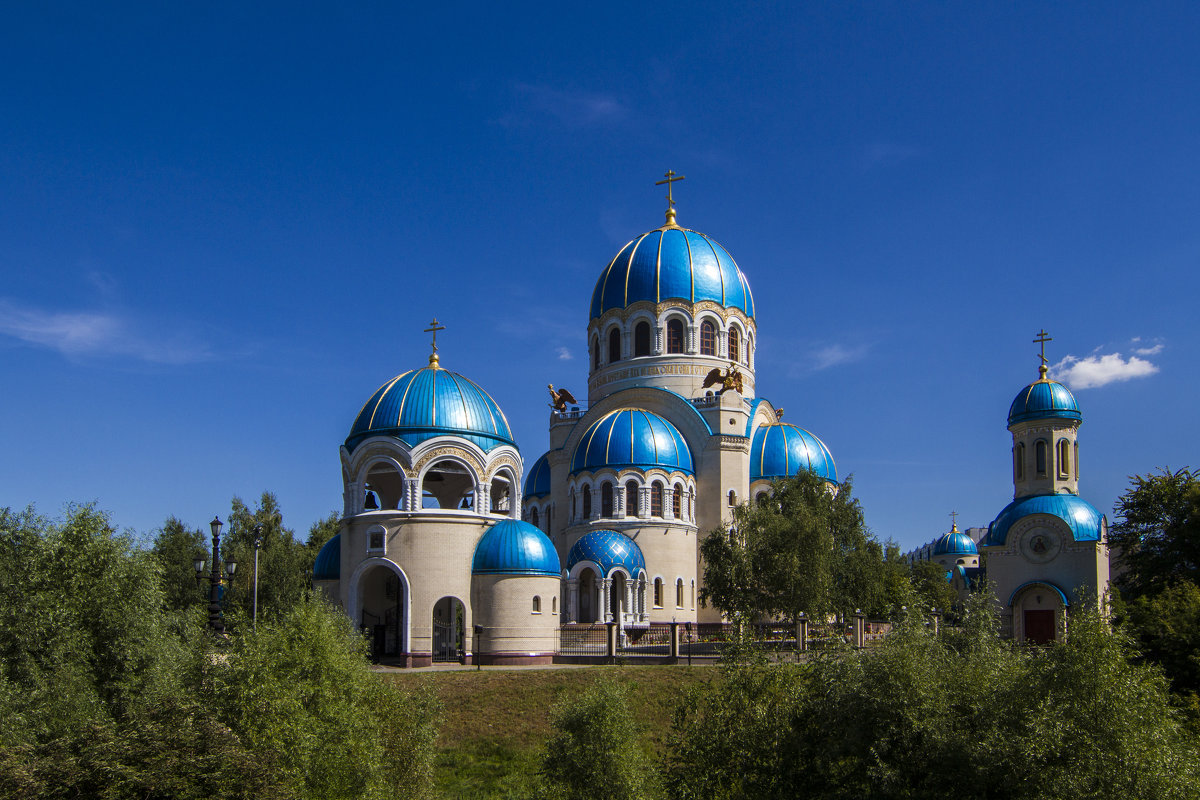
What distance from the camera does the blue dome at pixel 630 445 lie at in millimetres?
37875

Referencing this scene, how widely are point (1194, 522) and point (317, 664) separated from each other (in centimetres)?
2370

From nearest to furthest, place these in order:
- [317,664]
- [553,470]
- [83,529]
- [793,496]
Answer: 1. [317,664]
2. [83,529]
3. [793,496]
4. [553,470]

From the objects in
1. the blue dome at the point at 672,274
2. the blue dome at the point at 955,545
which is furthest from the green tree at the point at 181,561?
the blue dome at the point at 955,545

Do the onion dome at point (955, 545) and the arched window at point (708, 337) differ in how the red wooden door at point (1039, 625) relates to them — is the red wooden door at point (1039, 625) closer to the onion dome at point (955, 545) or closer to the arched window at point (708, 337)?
the arched window at point (708, 337)

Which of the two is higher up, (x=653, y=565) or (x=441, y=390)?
(x=441, y=390)

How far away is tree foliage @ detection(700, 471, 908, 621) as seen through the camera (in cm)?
3195

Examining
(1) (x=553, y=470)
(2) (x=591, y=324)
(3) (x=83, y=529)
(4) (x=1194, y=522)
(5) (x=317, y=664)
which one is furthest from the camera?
Answer: (2) (x=591, y=324)

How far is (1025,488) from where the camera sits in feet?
147

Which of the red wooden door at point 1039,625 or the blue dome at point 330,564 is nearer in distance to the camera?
the blue dome at point 330,564

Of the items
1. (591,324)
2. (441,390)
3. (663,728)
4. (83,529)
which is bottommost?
(663,728)

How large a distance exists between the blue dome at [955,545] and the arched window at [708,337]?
43.9 metres

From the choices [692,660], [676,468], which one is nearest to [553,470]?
[676,468]

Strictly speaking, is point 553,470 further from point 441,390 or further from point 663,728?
point 663,728

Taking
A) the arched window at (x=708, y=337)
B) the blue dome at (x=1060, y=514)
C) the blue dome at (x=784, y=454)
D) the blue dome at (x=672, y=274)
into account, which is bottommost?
the blue dome at (x=1060, y=514)
